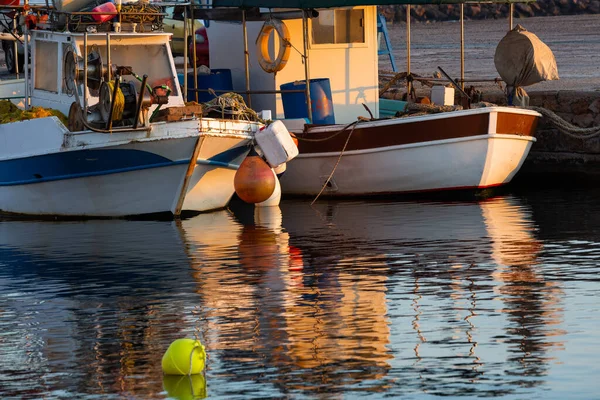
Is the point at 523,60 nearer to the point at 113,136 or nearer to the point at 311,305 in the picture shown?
the point at 113,136

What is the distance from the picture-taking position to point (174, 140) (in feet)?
50.7

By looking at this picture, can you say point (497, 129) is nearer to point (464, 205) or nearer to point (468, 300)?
point (464, 205)

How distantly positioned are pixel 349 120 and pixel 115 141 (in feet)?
14.7

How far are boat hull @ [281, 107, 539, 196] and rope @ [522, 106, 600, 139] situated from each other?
906 mm

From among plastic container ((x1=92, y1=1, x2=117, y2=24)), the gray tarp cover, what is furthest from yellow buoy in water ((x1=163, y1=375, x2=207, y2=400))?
the gray tarp cover

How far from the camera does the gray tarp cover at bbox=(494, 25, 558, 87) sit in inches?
Result: 728

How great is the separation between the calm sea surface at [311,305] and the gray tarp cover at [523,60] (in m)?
2.70

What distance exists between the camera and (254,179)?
15.9 m

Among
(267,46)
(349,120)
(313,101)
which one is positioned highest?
(267,46)

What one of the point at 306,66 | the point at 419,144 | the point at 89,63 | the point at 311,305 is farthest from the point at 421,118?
the point at 311,305

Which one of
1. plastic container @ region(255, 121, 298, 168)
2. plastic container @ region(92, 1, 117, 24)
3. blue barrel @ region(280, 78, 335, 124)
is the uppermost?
plastic container @ region(92, 1, 117, 24)

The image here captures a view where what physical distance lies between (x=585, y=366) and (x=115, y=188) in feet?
28.3

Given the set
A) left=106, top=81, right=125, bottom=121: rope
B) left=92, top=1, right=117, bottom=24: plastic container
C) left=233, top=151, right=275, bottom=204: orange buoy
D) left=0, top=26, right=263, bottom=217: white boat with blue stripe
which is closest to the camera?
left=106, top=81, right=125, bottom=121: rope

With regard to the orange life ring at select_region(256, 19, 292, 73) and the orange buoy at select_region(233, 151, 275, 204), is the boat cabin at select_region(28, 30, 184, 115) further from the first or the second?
the orange buoy at select_region(233, 151, 275, 204)
